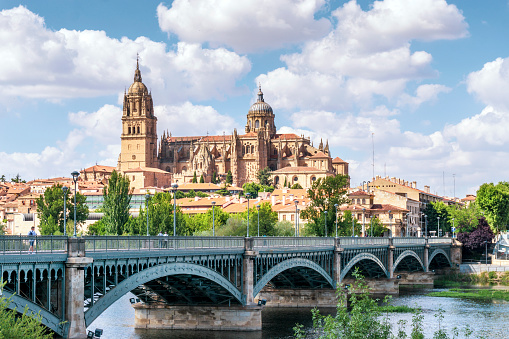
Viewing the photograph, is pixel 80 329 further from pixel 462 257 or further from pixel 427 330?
pixel 462 257

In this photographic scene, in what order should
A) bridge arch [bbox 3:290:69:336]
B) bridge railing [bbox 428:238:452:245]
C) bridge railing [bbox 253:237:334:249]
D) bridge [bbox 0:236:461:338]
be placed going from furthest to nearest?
bridge railing [bbox 428:238:452:245], bridge railing [bbox 253:237:334:249], bridge [bbox 0:236:461:338], bridge arch [bbox 3:290:69:336]

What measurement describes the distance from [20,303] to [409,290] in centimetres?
6356

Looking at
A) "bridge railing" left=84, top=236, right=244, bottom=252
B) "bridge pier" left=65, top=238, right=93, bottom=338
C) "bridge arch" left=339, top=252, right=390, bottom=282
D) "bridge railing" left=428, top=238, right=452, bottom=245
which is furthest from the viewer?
"bridge railing" left=428, top=238, right=452, bottom=245

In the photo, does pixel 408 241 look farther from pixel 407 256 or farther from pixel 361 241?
pixel 361 241

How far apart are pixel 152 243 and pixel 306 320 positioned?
20925mm

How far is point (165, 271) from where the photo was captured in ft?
135

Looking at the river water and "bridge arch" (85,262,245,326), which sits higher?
"bridge arch" (85,262,245,326)

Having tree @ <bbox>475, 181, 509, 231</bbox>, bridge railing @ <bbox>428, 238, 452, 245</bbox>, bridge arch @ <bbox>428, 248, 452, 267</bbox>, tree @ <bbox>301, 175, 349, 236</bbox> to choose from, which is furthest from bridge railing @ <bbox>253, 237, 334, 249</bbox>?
tree @ <bbox>475, 181, 509, 231</bbox>

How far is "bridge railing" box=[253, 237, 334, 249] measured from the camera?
177 feet

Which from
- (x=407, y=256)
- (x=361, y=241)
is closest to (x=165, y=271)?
(x=361, y=241)

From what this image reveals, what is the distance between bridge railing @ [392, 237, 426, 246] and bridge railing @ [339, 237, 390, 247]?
13.3 ft

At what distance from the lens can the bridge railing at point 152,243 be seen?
36125 millimetres

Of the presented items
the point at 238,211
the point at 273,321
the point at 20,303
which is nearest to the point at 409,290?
the point at 273,321

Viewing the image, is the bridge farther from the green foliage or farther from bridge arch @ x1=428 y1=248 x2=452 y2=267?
bridge arch @ x1=428 y1=248 x2=452 y2=267
